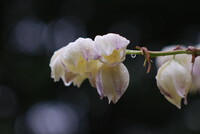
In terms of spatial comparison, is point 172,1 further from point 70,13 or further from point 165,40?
point 70,13

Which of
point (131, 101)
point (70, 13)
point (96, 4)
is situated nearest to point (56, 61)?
point (131, 101)

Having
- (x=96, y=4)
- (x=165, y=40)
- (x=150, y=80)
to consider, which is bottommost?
(x=150, y=80)

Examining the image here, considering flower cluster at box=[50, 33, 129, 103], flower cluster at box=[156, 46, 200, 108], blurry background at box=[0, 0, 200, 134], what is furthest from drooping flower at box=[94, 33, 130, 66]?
blurry background at box=[0, 0, 200, 134]

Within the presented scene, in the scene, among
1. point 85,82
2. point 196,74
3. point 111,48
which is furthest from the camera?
point 85,82

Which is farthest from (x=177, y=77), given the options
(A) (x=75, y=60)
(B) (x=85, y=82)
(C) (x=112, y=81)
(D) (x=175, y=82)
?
(B) (x=85, y=82)

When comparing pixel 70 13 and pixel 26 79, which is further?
pixel 70 13

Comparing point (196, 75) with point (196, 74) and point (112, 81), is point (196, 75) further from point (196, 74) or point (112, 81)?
point (112, 81)

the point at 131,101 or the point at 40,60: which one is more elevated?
the point at 40,60

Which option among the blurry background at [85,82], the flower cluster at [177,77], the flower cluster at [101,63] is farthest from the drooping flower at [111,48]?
the blurry background at [85,82]
